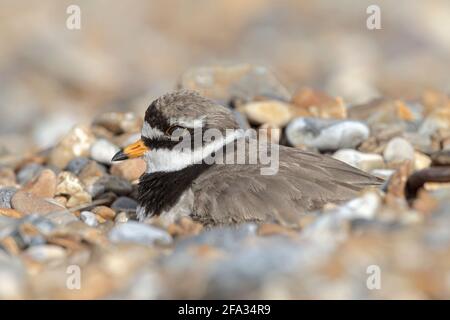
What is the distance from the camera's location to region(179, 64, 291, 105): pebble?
10.8 m

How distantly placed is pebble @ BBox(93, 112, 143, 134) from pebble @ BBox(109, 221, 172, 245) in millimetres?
4754

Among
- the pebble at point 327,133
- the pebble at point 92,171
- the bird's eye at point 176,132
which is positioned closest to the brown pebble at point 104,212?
the bird's eye at point 176,132

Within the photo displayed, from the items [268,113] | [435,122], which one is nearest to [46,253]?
[268,113]

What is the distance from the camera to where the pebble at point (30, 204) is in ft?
24.3

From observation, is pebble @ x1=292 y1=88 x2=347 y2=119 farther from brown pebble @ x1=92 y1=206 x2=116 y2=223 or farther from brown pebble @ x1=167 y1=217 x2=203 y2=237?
brown pebble @ x1=167 y1=217 x2=203 y2=237

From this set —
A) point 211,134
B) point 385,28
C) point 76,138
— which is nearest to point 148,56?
point 385,28

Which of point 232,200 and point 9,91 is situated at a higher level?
point 9,91

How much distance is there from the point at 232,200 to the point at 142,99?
6.67m

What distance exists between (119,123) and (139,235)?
5.01m

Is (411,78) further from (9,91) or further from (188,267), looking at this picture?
(188,267)

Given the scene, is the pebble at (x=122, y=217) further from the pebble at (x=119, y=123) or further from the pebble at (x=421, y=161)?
the pebble at (x=421, y=161)

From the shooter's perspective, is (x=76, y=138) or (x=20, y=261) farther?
(x=76, y=138)

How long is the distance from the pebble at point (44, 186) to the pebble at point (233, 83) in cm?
282
